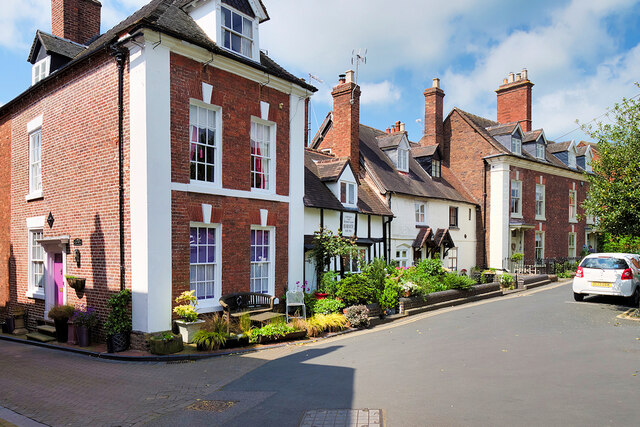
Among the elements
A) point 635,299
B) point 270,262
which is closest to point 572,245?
point 635,299

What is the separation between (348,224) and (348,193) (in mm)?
1253

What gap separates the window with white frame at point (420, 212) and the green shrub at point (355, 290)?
30.2 feet

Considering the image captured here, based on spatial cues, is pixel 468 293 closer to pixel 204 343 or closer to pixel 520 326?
pixel 520 326

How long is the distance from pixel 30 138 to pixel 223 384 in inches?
465

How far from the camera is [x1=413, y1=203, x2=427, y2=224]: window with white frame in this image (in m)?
23.5

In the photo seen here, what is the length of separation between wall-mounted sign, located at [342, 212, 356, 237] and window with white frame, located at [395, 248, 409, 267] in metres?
4.10

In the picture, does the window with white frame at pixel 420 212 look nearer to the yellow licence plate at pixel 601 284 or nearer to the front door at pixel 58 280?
the yellow licence plate at pixel 601 284

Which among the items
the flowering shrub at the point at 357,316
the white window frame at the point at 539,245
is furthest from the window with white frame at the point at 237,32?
the white window frame at the point at 539,245

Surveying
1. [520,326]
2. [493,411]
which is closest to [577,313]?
[520,326]

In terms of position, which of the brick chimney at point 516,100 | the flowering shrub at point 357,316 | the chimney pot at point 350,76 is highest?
the brick chimney at point 516,100

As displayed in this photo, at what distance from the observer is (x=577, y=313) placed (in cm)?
1492

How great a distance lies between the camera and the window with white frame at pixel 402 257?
21.8 metres

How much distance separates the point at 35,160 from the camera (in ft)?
48.9

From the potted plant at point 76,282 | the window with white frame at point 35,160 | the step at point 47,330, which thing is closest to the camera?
the potted plant at point 76,282
